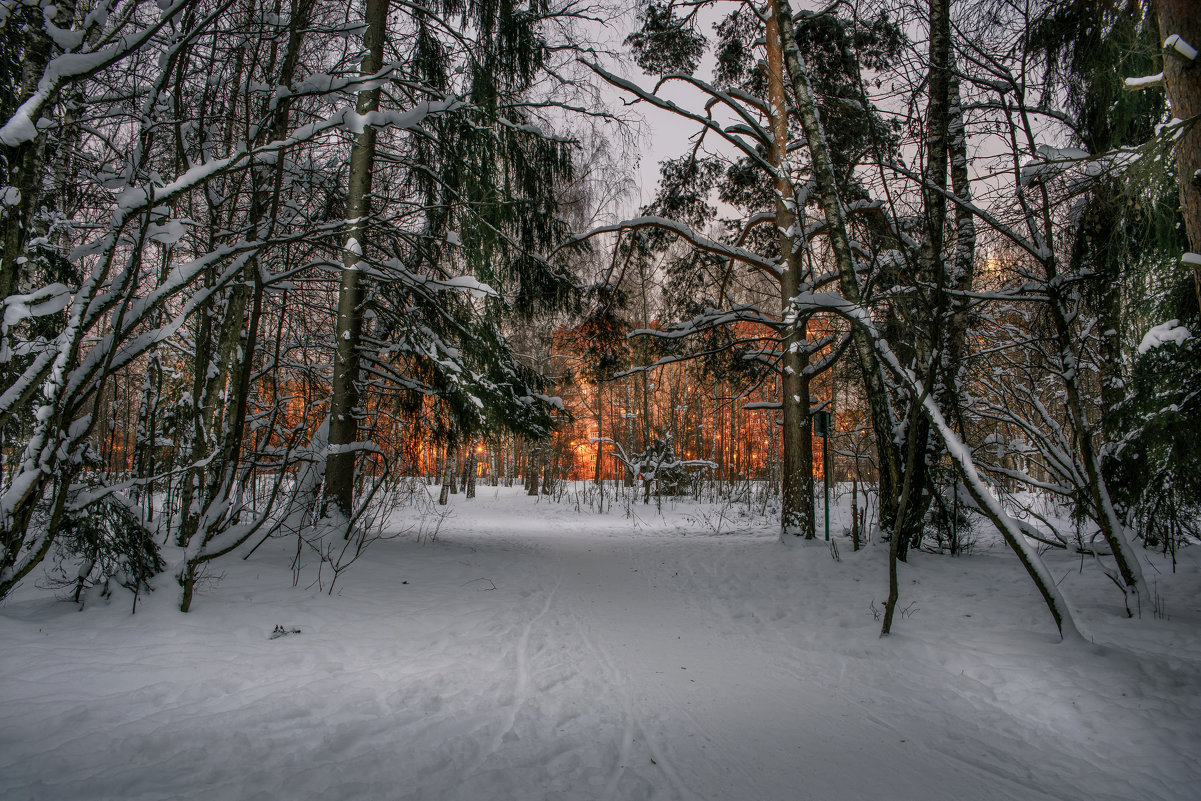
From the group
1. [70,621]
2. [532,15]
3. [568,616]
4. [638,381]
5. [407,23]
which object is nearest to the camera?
[70,621]

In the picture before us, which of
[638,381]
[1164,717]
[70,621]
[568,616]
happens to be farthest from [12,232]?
[638,381]

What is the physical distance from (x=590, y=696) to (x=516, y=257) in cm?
580

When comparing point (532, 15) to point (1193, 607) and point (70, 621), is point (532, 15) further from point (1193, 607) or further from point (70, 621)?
point (1193, 607)

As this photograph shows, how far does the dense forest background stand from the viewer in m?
2.71

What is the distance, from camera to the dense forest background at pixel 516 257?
8.89 feet

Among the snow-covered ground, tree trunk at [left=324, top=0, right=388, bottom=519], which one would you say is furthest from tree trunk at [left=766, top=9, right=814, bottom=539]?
tree trunk at [left=324, top=0, right=388, bottom=519]

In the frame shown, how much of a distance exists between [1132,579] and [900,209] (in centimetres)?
339

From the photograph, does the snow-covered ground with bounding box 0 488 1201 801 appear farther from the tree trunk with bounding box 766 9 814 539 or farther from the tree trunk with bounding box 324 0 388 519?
the tree trunk with bounding box 766 9 814 539

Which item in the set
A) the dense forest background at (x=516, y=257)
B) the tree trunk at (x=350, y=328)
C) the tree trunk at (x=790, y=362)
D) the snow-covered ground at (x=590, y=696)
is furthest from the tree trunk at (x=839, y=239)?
the tree trunk at (x=350, y=328)

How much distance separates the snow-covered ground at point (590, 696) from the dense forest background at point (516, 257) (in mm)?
440

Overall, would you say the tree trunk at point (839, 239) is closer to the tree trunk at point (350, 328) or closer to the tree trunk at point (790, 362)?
the tree trunk at point (790, 362)

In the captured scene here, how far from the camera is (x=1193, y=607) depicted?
3.85 meters

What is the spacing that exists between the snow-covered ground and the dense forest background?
440mm

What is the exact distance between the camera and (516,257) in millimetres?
7328
